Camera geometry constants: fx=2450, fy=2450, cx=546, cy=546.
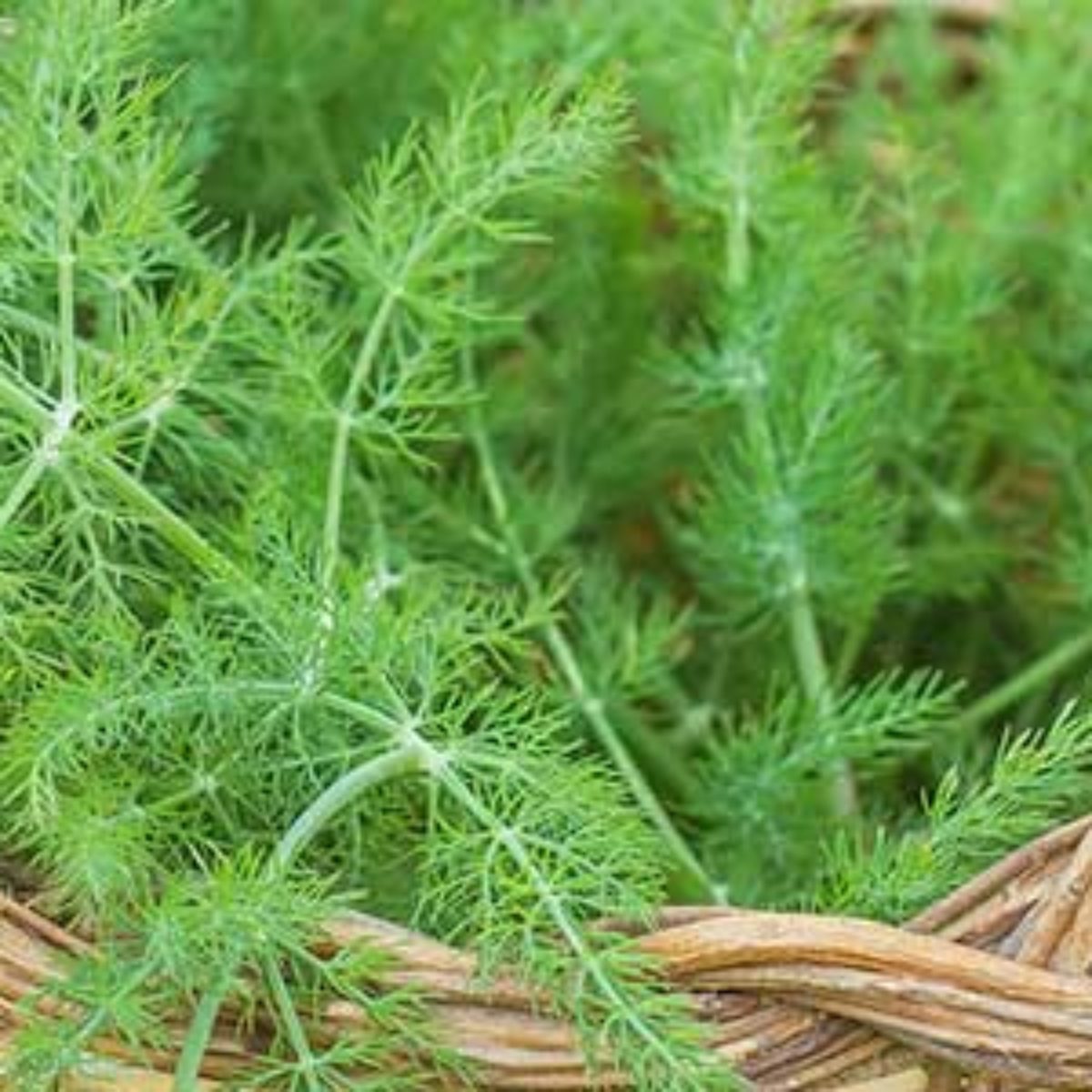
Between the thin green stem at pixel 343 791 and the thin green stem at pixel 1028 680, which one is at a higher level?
the thin green stem at pixel 343 791

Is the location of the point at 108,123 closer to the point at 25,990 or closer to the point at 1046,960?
the point at 25,990

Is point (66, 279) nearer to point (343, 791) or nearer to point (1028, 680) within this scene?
point (343, 791)

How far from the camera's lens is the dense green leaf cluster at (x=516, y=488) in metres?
0.85

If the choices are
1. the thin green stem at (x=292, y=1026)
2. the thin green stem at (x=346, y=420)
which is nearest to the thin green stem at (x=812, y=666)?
the thin green stem at (x=346, y=420)

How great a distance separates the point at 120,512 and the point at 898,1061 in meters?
0.34

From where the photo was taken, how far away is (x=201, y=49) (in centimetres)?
116

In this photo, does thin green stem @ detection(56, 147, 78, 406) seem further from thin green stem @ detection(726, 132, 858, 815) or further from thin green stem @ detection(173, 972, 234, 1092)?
thin green stem @ detection(726, 132, 858, 815)

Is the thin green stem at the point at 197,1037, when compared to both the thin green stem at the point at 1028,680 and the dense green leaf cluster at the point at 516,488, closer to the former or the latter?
the dense green leaf cluster at the point at 516,488

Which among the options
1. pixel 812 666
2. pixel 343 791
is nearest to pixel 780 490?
pixel 812 666

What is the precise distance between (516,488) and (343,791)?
0.38m

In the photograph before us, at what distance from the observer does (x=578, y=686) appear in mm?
1092

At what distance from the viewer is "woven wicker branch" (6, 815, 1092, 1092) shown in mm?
801

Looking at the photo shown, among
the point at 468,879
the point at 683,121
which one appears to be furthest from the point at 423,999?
the point at 683,121

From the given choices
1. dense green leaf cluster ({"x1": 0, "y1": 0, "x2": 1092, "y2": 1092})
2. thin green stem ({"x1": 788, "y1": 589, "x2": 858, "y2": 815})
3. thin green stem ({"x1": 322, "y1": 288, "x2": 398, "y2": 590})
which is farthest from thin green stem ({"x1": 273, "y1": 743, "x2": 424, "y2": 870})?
thin green stem ({"x1": 788, "y1": 589, "x2": 858, "y2": 815})
